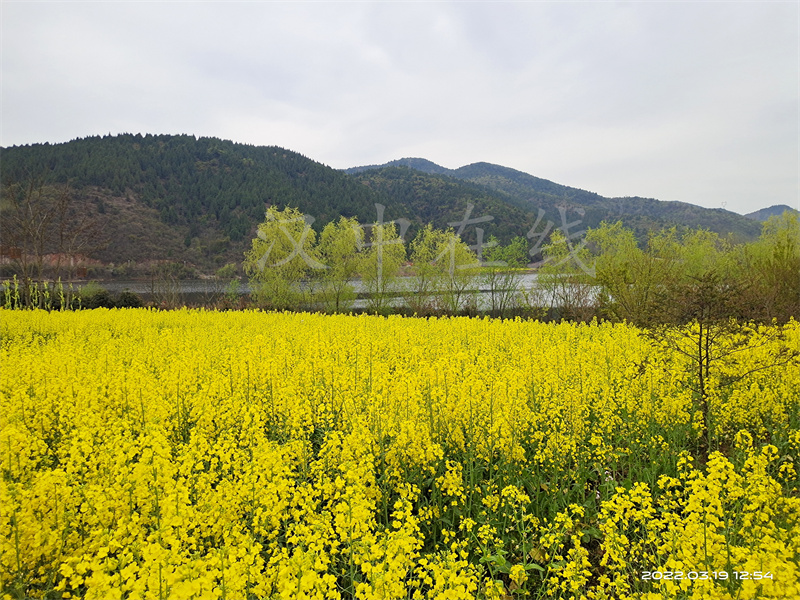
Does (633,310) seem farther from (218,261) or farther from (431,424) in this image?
(218,261)

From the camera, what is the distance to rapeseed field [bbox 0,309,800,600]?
91.6 inches

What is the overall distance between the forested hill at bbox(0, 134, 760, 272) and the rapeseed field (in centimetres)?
5404

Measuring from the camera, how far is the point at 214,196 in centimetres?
7175

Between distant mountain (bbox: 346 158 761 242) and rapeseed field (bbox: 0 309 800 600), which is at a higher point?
distant mountain (bbox: 346 158 761 242)

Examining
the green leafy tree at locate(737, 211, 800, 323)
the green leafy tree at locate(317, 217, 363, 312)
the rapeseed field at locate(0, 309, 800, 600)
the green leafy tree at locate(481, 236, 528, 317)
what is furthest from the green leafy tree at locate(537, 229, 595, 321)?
the green leafy tree at locate(317, 217, 363, 312)

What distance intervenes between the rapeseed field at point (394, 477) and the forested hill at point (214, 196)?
5404 cm

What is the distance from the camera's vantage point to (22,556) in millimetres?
2705

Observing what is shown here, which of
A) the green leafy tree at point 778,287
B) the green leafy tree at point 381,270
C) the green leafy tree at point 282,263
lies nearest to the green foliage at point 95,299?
the green leafy tree at point 282,263

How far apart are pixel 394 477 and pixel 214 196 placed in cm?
A: 7802

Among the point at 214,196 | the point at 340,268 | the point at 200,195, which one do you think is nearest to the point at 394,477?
the point at 340,268

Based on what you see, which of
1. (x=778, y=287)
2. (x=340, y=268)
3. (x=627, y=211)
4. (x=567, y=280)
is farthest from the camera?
(x=627, y=211)

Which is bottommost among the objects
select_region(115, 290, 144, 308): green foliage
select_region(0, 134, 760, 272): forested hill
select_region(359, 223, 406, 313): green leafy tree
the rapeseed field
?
the rapeseed field

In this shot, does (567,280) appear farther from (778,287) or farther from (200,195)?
(200,195)

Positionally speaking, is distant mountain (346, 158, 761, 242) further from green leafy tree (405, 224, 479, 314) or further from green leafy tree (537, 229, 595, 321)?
green leafy tree (405, 224, 479, 314)
